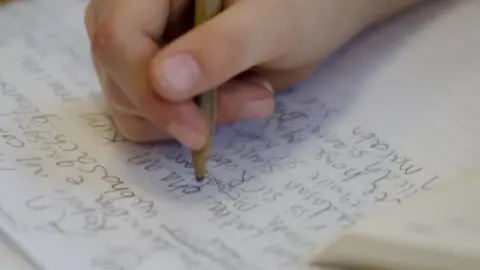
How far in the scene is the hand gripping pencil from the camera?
445mm

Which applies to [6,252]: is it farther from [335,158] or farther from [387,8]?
[387,8]

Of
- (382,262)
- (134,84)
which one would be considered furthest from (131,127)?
(382,262)

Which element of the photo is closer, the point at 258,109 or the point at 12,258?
the point at 12,258

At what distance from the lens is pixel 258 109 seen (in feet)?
1.63

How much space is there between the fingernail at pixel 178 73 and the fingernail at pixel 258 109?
79 millimetres

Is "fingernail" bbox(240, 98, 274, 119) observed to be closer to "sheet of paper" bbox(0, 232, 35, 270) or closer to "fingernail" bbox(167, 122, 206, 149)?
"fingernail" bbox(167, 122, 206, 149)

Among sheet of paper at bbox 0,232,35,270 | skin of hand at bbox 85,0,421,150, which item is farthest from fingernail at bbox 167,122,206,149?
sheet of paper at bbox 0,232,35,270

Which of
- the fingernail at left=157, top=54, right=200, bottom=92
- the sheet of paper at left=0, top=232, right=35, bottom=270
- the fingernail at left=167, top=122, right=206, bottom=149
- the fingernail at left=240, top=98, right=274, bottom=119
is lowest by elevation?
the sheet of paper at left=0, top=232, right=35, bottom=270

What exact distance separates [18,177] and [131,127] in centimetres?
→ 8

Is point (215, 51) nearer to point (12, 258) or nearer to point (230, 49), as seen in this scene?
point (230, 49)

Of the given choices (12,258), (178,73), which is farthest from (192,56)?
(12,258)

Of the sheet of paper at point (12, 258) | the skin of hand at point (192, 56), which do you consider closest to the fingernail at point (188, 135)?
the skin of hand at point (192, 56)

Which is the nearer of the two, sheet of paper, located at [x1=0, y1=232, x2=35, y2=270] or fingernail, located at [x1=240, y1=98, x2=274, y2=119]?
sheet of paper, located at [x1=0, y1=232, x2=35, y2=270]

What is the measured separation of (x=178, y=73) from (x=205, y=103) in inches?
1.6
